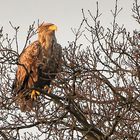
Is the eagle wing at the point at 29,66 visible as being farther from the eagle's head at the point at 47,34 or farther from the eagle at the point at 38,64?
the eagle's head at the point at 47,34

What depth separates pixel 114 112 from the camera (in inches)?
277

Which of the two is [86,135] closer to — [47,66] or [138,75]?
[138,75]

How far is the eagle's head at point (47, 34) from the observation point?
9906 mm

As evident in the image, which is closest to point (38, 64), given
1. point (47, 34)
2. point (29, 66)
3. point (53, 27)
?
point (29, 66)

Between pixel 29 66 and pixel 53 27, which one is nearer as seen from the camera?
pixel 29 66

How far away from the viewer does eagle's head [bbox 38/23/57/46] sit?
991 centimetres

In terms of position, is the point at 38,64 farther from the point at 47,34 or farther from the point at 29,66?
the point at 47,34

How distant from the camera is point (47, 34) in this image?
10.2m

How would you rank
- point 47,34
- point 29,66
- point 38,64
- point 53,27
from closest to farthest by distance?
point 38,64 < point 29,66 < point 47,34 < point 53,27

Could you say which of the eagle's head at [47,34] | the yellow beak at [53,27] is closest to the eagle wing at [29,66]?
the eagle's head at [47,34]

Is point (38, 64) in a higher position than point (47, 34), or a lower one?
lower

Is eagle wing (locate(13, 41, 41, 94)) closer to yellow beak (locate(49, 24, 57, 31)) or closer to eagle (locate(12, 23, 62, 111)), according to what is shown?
eagle (locate(12, 23, 62, 111))

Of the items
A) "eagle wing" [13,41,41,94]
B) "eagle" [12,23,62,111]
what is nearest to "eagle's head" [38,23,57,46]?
"eagle" [12,23,62,111]

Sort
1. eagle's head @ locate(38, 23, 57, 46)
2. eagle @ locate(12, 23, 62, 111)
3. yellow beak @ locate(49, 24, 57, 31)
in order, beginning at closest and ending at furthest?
1. eagle @ locate(12, 23, 62, 111)
2. eagle's head @ locate(38, 23, 57, 46)
3. yellow beak @ locate(49, 24, 57, 31)
